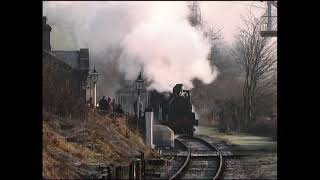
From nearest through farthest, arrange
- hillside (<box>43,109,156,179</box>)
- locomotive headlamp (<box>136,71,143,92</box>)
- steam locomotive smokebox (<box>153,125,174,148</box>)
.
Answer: hillside (<box>43,109,156,179</box>), locomotive headlamp (<box>136,71,143,92</box>), steam locomotive smokebox (<box>153,125,174,148</box>)

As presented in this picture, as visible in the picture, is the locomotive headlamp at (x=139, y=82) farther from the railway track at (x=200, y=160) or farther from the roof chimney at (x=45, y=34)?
the roof chimney at (x=45, y=34)

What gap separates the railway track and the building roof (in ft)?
3.69

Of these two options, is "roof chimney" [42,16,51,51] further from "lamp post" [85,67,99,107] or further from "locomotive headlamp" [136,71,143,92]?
"locomotive headlamp" [136,71,143,92]

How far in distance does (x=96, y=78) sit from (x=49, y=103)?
0.45 m

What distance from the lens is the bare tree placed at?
435 cm

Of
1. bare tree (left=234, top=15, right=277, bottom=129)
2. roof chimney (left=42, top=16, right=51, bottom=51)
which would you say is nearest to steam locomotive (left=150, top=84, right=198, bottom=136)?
bare tree (left=234, top=15, right=277, bottom=129)

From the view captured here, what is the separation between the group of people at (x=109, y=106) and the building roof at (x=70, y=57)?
1.20ft

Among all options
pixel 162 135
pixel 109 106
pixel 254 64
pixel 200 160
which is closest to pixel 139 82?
pixel 109 106

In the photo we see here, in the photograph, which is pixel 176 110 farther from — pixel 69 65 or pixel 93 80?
pixel 69 65

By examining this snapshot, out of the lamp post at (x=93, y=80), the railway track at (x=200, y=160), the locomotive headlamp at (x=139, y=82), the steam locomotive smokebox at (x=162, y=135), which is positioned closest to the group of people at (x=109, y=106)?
the lamp post at (x=93, y=80)

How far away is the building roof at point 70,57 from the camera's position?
4.29 meters
